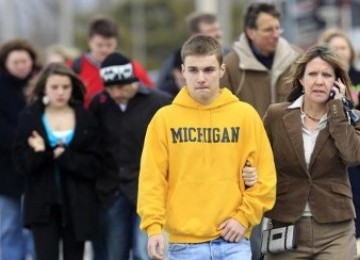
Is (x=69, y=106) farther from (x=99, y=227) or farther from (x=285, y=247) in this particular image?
(x=285, y=247)

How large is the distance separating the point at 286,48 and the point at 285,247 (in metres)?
2.50

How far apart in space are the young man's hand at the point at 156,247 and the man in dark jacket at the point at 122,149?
2519 mm

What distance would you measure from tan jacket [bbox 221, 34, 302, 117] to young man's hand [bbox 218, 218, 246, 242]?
218cm

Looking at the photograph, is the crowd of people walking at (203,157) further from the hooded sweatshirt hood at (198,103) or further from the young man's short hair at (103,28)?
the young man's short hair at (103,28)

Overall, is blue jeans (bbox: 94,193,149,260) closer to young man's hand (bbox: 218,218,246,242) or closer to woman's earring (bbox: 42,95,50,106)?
woman's earring (bbox: 42,95,50,106)

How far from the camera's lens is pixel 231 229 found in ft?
24.7

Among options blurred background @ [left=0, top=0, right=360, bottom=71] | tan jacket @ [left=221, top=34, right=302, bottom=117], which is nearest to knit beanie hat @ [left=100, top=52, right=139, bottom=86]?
tan jacket @ [left=221, top=34, right=302, bottom=117]

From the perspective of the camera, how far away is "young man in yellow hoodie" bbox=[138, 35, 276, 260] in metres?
7.57

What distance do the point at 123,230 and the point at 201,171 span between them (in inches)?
106

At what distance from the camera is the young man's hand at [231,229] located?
7543 mm

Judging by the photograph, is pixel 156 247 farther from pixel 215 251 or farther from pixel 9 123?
pixel 9 123

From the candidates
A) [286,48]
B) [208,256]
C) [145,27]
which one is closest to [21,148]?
[286,48]

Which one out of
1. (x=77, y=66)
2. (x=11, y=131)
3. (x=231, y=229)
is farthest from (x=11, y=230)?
(x=231, y=229)

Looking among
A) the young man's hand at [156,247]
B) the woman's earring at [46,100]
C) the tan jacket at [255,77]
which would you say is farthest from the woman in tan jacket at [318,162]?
the woman's earring at [46,100]
